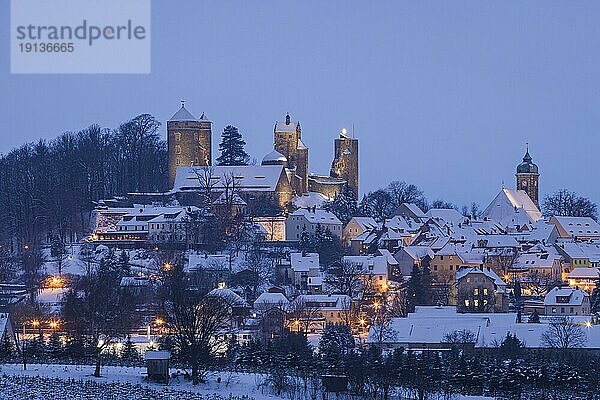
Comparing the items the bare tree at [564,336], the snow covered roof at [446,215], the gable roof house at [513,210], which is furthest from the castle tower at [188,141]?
the bare tree at [564,336]

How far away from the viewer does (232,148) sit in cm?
9425

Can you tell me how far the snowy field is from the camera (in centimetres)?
2788

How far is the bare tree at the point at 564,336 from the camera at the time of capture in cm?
4269

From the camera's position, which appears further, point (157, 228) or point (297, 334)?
point (157, 228)

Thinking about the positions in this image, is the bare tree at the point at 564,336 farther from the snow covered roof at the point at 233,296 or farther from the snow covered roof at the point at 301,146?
the snow covered roof at the point at 301,146

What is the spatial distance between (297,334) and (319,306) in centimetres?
1194

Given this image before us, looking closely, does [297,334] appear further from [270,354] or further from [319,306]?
[319,306]

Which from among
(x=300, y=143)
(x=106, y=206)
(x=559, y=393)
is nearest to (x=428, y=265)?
(x=106, y=206)

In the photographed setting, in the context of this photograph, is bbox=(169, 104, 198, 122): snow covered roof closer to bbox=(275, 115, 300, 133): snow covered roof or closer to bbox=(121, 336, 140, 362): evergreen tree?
Result: bbox=(275, 115, 300, 133): snow covered roof

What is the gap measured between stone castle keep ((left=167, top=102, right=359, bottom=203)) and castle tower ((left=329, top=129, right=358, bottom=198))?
117 cm

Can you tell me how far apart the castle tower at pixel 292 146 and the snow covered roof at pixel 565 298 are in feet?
116

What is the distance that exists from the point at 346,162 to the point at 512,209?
13541 millimetres

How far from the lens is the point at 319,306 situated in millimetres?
55781

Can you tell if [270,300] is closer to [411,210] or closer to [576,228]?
[411,210]
